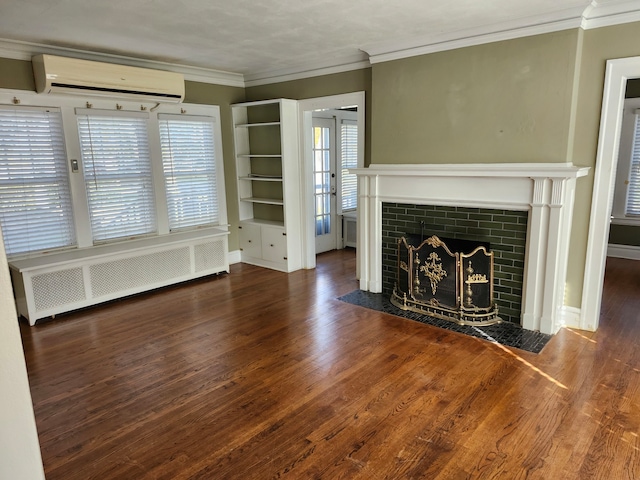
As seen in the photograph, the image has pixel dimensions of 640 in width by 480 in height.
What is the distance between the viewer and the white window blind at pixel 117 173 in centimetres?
450

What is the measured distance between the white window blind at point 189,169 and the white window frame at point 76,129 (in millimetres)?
75

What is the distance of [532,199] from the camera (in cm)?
341

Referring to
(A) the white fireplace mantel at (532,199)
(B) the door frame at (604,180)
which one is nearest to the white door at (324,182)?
(A) the white fireplace mantel at (532,199)

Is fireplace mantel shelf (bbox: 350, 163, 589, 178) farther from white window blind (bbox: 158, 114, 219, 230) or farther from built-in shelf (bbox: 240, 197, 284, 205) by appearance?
white window blind (bbox: 158, 114, 219, 230)

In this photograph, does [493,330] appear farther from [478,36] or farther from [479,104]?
[478,36]

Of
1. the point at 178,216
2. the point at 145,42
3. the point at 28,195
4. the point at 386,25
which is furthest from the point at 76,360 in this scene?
the point at 386,25

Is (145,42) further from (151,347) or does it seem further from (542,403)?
(542,403)

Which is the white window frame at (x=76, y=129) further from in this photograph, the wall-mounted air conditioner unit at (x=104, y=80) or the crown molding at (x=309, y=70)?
the crown molding at (x=309, y=70)

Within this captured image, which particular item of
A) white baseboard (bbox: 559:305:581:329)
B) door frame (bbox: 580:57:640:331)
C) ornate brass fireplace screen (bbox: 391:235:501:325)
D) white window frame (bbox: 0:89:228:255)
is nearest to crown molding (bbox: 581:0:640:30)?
door frame (bbox: 580:57:640:331)

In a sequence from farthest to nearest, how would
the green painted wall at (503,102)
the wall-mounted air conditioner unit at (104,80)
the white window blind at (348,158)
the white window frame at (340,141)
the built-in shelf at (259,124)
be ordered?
the white window blind at (348,158)
the white window frame at (340,141)
the built-in shelf at (259,124)
the wall-mounted air conditioner unit at (104,80)
the green painted wall at (503,102)

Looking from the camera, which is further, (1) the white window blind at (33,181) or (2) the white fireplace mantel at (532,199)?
(1) the white window blind at (33,181)

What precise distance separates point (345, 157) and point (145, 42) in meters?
3.41

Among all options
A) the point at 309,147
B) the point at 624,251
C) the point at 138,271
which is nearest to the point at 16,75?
the point at 138,271

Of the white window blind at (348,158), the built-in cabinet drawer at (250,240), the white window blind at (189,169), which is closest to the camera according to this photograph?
the white window blind at (189,169)
